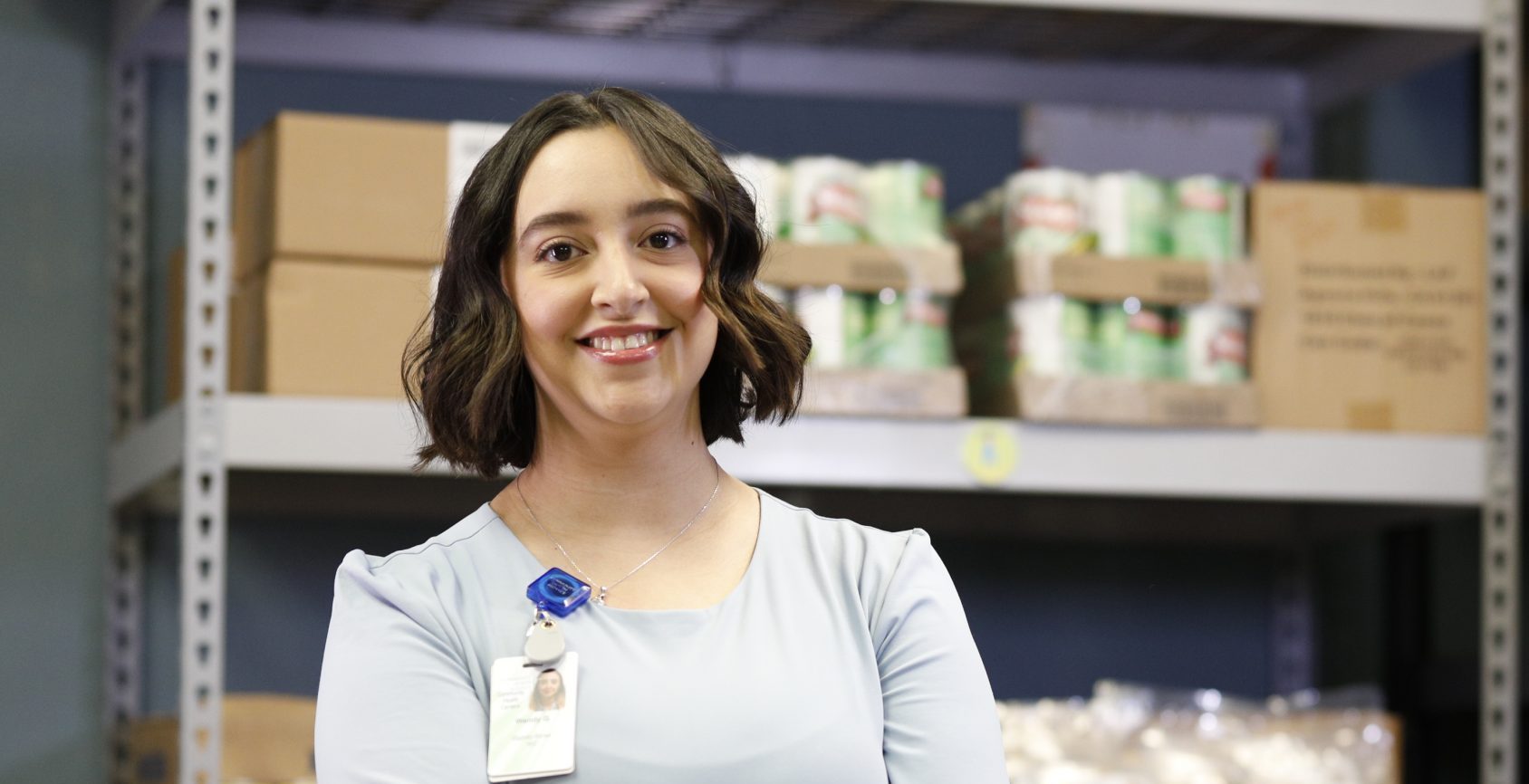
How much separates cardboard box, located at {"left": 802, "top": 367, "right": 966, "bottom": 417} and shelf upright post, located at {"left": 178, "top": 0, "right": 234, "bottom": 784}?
0.68m

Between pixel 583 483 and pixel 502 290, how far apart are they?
0.44 feet

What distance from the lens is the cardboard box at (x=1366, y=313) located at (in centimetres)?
237

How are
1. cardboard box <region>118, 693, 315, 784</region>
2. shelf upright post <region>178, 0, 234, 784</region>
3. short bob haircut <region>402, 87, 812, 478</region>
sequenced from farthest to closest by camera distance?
cardboard box <region>118, 693, 315, 784</region>, shelf upright post <region>178, 0, 234, 784</region>, short bob haircut <region>402, 87, 812, 478</region>

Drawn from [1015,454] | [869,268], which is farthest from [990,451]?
[869,268]

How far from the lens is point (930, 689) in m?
1.15

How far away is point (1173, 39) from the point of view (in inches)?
112

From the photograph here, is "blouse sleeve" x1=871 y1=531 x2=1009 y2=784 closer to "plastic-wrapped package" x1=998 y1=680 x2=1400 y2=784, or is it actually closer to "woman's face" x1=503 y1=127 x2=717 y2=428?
"woman's face" x1=503 y1=127 x2=717 y2=428

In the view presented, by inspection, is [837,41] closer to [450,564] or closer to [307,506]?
[307,506]

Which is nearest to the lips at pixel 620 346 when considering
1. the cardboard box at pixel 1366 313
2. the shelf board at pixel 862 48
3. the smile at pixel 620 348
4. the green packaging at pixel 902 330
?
the smile at pixel 620 348

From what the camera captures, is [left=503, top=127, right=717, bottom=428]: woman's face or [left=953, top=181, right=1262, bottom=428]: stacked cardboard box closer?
[left=503, top=127, right=717, bottom=428]: woman's face

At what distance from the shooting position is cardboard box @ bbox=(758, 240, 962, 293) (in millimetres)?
2232

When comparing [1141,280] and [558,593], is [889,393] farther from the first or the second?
[558,593]

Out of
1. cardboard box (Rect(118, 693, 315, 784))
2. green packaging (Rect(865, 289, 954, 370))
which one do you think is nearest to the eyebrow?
green packaging (Rect(865, 289, 954, 370))

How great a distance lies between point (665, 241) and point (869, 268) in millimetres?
1116
